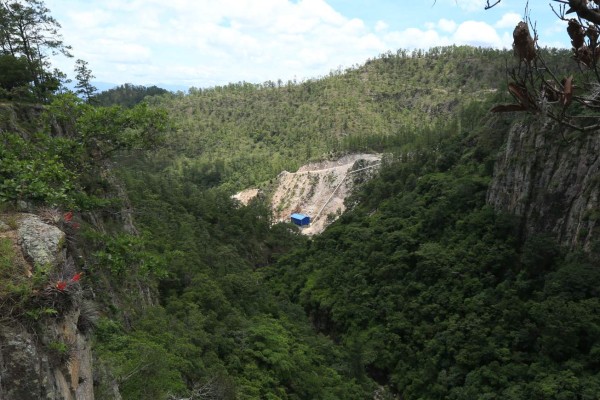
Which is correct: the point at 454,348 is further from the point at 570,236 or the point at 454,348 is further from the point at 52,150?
the point at 52,150

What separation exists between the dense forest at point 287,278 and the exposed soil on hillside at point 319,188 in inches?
683

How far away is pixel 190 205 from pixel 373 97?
3872 inches

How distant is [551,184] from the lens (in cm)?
3127

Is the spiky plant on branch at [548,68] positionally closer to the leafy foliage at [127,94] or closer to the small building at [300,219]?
the small building at [300,219]

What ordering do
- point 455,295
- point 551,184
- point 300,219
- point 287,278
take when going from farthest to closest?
point 300,219, point 287,278, point 455,295, point 551,184

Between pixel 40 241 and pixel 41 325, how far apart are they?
63.1 inches

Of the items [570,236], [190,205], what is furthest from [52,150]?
[190,205]

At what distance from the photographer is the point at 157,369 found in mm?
13328

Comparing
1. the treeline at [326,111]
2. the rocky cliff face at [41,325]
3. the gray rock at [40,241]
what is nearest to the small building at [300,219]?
the treeline at [326,111]

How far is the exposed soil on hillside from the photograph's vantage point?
83.9 metres

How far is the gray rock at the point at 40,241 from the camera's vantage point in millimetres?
7113

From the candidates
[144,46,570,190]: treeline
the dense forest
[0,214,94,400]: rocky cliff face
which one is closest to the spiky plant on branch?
the dense forest

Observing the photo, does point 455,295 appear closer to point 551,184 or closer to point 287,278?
point 551,184

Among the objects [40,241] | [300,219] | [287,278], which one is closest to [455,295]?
[287,278]
